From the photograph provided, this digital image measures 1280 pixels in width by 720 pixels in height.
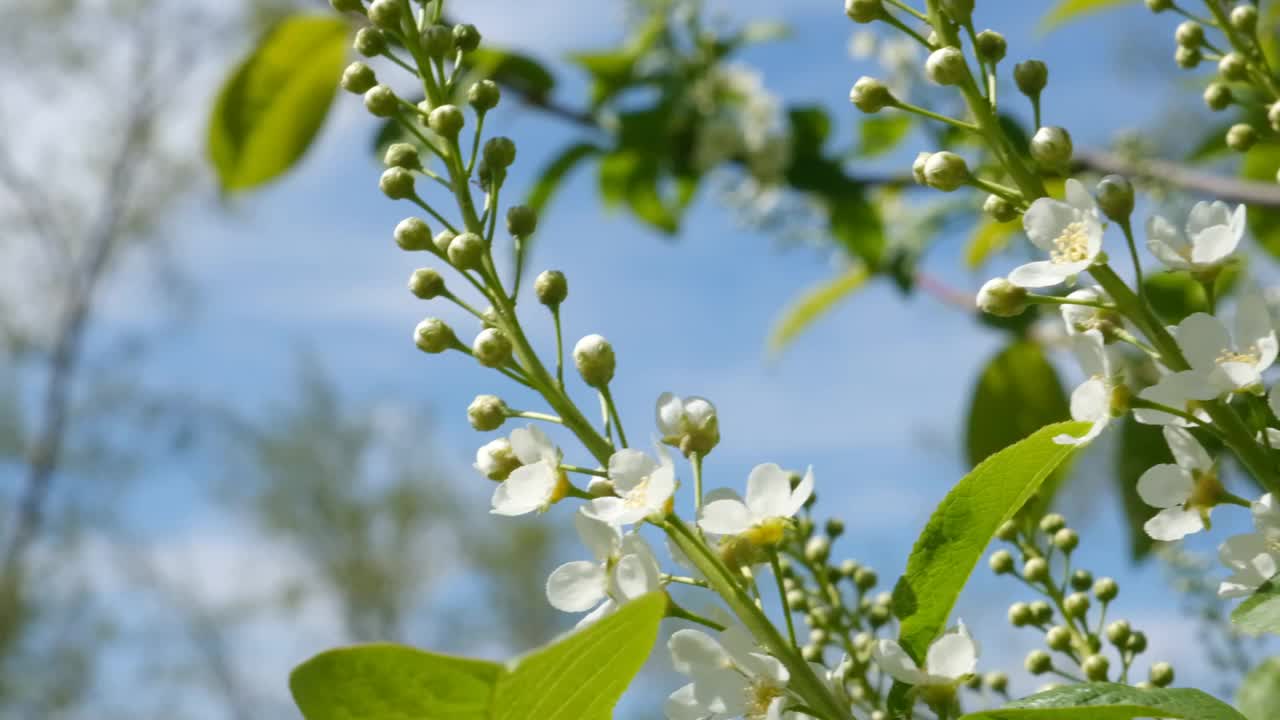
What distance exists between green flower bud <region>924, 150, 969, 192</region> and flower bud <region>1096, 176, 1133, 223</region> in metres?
0.05

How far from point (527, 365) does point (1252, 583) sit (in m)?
0.28

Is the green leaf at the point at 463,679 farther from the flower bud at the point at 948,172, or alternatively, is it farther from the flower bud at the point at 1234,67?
the flower bud at the point at 1234,67

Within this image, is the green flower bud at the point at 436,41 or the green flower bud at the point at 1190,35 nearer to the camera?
the green flower bud at the point at 436,41

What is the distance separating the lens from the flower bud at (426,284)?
1.76 ft

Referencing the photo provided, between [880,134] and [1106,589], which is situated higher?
[880,134]

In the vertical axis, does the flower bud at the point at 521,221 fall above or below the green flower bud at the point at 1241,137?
above

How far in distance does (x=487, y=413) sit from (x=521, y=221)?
10cm

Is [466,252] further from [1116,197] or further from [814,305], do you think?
[814,305]

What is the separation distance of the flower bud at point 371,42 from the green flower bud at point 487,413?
0.59 ft

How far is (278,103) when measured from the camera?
60.1 inches

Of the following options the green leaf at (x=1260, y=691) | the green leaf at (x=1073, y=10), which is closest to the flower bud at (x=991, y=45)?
the green leaf at (x=1260, y=691)

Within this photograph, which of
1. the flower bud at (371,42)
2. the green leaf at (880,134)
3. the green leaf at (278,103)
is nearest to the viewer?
the flower bud at (371,42)

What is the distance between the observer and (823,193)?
1.72 metres

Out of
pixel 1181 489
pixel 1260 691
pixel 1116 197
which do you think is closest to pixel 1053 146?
pixel 1116 197
